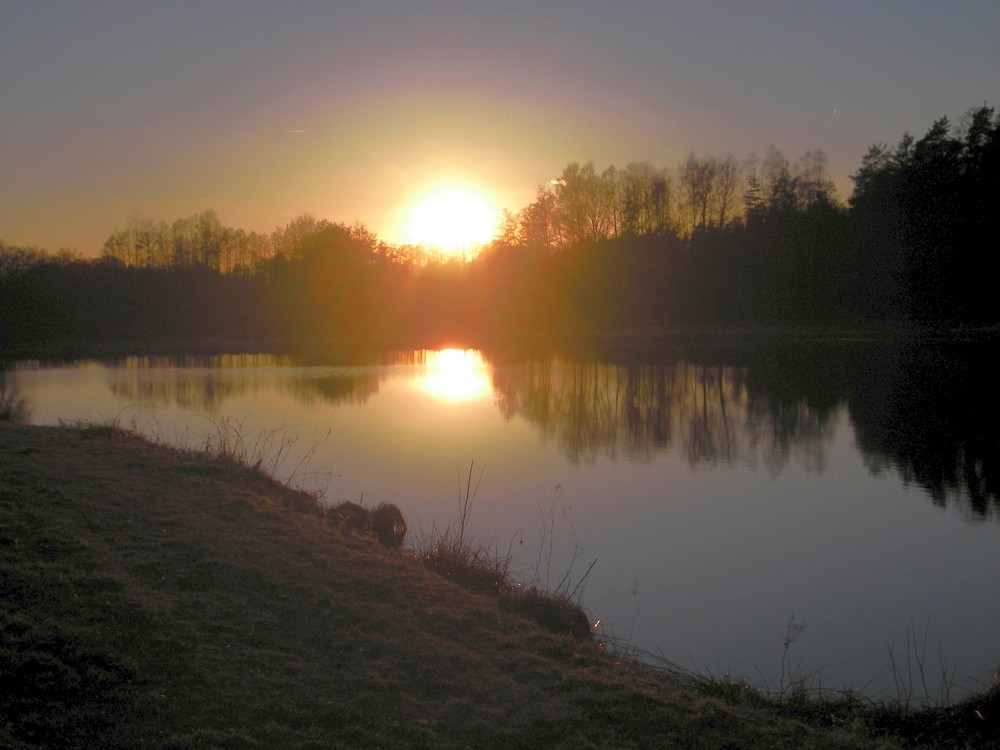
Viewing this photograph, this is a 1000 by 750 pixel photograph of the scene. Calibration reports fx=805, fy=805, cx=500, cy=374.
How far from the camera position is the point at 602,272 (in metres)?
51.0

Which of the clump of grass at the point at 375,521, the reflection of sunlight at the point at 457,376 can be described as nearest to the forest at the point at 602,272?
the reflection of sunlight at the point at 457,376

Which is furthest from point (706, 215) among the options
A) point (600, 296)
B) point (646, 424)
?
point (646, 424)

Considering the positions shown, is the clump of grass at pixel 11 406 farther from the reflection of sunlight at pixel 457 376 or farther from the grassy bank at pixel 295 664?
the reflection of sunlight at pixel 457 376

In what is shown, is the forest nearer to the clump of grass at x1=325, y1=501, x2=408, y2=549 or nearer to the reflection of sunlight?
the reflection of sunlight

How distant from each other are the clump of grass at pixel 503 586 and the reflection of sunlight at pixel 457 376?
540 inches

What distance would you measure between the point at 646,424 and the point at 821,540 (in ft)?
27.4

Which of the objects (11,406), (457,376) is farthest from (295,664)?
(457,376)

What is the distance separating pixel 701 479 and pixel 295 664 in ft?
30.3

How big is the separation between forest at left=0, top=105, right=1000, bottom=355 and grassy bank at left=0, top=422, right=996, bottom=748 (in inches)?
1621

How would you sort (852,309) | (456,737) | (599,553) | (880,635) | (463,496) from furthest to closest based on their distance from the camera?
1. (852,309)
2. (463,496)
3. (599,553)
4. (880,635)
5. (456,737)

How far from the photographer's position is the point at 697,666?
20.3 feet

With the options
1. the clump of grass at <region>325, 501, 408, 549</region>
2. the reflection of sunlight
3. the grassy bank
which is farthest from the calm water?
the grassy bank

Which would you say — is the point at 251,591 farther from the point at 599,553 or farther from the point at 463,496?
the point at 463,496

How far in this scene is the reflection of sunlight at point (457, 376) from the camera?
75.0 feet
